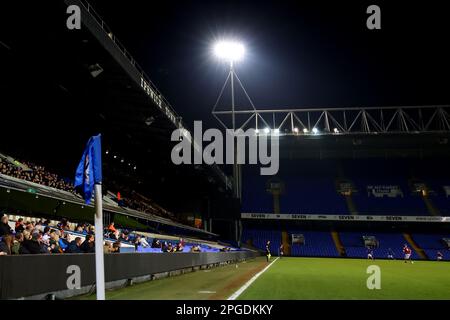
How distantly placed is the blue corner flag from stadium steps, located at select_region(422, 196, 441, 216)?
5539 centimetres

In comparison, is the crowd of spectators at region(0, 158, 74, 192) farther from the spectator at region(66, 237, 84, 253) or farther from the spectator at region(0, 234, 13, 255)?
the spectator at region(0, 234, 13, 255)

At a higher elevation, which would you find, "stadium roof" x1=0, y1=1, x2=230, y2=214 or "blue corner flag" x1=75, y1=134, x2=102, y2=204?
"stadium roof" x1=0, y1=1, x2=230, y2=214

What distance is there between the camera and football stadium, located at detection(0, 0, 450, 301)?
11.9m

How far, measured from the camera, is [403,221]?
178 feet

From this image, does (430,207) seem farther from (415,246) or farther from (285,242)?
(285,242)

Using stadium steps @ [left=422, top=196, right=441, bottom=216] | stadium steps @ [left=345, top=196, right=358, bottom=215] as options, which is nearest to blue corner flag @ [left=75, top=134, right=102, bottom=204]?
stadium steps @ [left=345, top=196, right=358, bottom=215]

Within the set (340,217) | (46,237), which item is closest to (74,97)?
(46,237)

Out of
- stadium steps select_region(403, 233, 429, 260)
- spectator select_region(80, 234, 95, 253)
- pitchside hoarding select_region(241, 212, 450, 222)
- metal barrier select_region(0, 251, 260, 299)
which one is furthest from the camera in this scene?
pitchside hoarding select_region(241, 212, 450, 222)

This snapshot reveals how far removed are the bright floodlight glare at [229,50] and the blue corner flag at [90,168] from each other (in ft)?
97.4

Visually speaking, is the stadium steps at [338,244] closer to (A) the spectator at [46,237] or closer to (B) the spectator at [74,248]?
(A) the spectator at [46,237]

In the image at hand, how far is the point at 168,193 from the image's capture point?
49.9m
